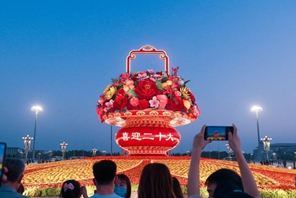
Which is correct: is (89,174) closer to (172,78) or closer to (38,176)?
(38,176)

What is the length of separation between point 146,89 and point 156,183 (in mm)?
15797

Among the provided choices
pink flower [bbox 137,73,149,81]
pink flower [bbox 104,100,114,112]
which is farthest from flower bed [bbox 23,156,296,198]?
pink flower [bbox 137,73,149,81]

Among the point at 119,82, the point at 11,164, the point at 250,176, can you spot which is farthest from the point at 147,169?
the point at 119,82

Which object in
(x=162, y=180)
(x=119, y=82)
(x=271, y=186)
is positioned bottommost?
(x=271, y=186)

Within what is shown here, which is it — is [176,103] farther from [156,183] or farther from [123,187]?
[156,183]

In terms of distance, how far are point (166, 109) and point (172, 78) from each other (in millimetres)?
2492

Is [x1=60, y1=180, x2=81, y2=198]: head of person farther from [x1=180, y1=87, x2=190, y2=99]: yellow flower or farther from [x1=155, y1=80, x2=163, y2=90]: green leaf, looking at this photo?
[x1=180, y1=87, x2=190, y2=99]: yellow flower

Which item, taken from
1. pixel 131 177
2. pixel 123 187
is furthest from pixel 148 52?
pixel 123 187

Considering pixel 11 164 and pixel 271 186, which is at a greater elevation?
pixel 11 164

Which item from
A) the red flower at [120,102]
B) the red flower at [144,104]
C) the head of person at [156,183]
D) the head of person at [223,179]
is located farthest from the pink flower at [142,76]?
the head of person at [223,179]

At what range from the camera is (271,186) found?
12.6 m

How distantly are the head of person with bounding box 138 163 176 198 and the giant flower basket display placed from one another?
1503 centimetres

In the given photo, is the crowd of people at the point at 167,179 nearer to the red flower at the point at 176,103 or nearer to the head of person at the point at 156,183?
the head of person at the point at 156,183

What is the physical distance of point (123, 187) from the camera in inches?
251
